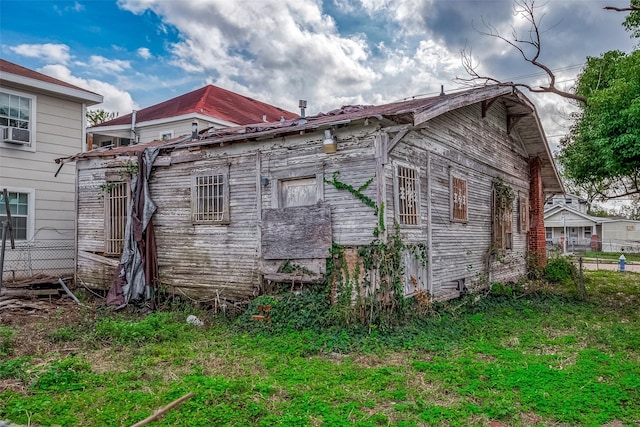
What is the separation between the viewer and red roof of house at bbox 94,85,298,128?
1690 cm

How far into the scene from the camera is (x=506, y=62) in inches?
595

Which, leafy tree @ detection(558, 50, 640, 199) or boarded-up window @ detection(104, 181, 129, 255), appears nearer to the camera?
leafy tree @ detection(558, 50, 640, 199)

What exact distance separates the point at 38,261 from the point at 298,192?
Result: 7.28 metres

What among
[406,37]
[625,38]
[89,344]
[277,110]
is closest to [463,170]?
[406,37]

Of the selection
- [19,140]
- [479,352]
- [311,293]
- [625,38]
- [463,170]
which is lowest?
[479,352]

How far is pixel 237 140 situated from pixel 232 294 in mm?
3062

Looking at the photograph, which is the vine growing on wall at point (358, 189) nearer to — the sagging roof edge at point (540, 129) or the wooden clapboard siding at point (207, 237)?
the wooden clapboard siding at point (207, 237)

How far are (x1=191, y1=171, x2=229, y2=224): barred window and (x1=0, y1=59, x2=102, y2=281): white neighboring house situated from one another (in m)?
4.14

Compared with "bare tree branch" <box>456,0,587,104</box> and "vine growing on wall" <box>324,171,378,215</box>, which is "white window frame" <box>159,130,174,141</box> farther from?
"vine growing on wall" <box>324,171,378,215</box>

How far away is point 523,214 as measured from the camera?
13641 mm

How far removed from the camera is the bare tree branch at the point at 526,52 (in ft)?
42.9

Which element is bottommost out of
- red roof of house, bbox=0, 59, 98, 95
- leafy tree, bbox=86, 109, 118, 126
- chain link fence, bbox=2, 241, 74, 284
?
chain link fence, bbox=2, 241, 74, 284

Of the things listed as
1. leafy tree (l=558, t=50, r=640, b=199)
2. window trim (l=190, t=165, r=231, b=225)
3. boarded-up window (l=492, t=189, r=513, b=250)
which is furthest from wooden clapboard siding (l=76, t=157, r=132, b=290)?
leafy tree (l=558, t=50, r=640, b=199)

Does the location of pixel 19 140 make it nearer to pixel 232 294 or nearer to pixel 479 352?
pixel 232 294
